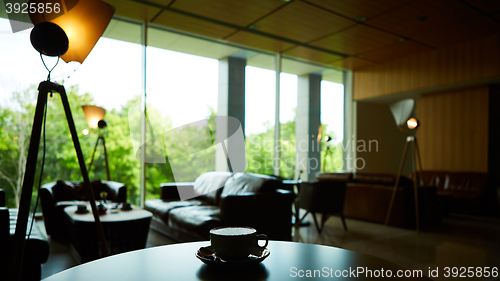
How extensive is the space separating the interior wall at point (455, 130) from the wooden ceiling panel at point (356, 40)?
2.07 meters

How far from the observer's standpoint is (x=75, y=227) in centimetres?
281

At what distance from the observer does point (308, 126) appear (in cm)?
700

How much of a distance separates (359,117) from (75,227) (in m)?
6.64

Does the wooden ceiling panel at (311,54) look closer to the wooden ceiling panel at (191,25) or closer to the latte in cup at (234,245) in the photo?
the wooden ceiling panel at (191,25)

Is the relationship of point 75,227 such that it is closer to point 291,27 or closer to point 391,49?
→ point 291,27

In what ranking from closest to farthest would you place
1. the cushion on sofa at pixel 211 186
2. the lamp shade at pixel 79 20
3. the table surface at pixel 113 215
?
the lamp shade at pixel 79 20 < the table surface at pixel 113 215 < the cushion on sofa at pixel 211 186

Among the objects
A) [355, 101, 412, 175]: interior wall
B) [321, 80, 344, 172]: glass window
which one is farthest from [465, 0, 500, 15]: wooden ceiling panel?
[355, 101, 412, 175]: interior wall

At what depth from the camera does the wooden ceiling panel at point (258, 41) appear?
5574 mm

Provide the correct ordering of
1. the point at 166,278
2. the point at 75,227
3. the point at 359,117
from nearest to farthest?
the point at 166,278 < the point at 75,227 < the point at 359,117

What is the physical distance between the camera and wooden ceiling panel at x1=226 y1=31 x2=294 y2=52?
557 centimetres

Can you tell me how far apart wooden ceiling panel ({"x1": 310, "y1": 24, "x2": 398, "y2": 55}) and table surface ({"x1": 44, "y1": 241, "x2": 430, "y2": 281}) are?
5122 mm

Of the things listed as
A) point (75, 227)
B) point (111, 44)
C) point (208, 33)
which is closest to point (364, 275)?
point (75, 227)

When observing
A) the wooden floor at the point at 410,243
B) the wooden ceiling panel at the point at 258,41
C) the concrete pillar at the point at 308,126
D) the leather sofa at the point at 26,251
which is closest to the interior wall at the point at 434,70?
the concrete pillar at the point at 308,126

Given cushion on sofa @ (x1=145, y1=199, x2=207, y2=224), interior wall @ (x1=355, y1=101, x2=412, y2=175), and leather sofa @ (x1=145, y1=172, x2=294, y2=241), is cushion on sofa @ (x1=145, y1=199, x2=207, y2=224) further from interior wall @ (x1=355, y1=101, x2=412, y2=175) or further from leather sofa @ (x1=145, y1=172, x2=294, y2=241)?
interior wall @ (x1=355, y1=101, x2=412, y2=175)
